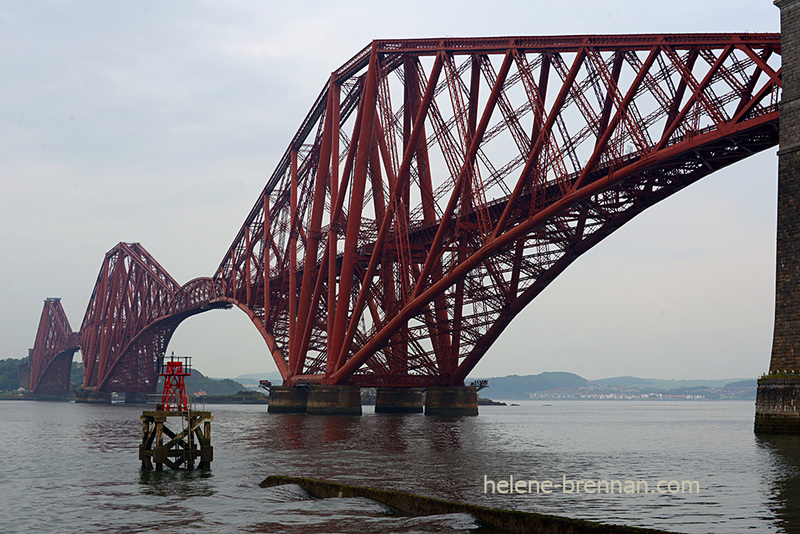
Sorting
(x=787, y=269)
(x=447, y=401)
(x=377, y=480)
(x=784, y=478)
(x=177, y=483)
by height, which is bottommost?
(x=177, y=483)

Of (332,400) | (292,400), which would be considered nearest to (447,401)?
(332,400)

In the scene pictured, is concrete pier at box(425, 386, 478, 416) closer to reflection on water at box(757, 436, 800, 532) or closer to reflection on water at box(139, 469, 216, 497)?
reflection on water at box(757, 436, 800, 532)

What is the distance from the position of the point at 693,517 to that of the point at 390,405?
6529cm

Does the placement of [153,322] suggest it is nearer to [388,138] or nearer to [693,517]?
[388,138]

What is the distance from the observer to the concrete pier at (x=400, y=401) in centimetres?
8450

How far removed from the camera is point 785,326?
124 ft

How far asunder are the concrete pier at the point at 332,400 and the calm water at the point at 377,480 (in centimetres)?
1834

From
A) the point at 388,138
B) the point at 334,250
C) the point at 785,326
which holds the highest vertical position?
the point at 388,138

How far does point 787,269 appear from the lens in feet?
Answer: 126

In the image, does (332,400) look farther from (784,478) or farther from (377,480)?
(784,478)

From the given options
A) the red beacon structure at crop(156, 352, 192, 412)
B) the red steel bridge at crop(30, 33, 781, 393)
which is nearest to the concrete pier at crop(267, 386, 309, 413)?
the red steel bridge at crop(30, 33, 781, 393)

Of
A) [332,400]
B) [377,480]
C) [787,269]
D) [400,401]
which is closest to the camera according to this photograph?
[377,480]

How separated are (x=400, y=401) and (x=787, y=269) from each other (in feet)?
168

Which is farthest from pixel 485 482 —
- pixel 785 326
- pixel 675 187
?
pixel 675 187
